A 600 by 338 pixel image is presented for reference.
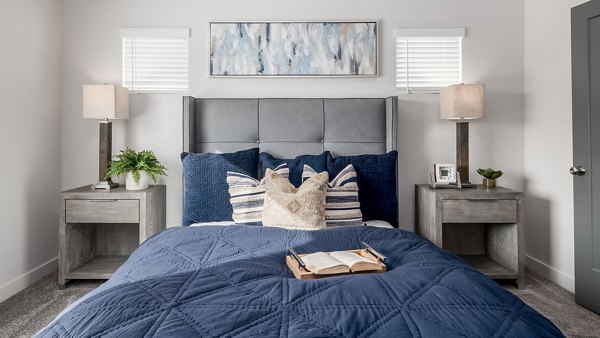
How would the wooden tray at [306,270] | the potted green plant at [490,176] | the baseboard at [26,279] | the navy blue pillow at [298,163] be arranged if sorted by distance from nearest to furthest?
the wooden tray at [306,270] → the baseboard at [26,279] → the navy blue pillow at [298,163] → the potted green plant at [490,176]

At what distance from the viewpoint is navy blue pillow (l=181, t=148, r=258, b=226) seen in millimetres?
2883

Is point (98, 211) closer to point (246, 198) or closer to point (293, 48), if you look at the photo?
point (246, 198)

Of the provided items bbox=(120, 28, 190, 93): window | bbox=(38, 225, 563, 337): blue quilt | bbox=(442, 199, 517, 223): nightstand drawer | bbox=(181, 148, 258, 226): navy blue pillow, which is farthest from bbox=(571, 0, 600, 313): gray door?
bbox=(120, 28, 190, 93): window

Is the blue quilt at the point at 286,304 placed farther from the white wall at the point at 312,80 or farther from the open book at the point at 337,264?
the white wall at the point at 312,80

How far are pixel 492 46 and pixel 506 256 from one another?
175 cm

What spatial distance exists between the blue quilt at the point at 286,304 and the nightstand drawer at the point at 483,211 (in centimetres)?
149

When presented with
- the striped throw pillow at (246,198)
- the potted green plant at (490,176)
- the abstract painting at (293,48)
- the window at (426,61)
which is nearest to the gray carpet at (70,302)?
the potted green plant at (490,176)

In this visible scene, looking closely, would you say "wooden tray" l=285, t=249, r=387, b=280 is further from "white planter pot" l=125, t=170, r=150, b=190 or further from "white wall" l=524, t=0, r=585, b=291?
"white wall" l=524, t=0, r=585, b=291

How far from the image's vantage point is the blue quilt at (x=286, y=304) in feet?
3.42

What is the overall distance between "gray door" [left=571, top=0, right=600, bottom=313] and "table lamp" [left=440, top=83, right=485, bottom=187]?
617 mm

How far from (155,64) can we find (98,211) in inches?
52.1

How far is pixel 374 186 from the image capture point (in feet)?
9.70

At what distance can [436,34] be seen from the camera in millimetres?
3473

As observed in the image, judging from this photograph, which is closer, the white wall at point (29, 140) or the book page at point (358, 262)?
the book page at point (358, 262)
